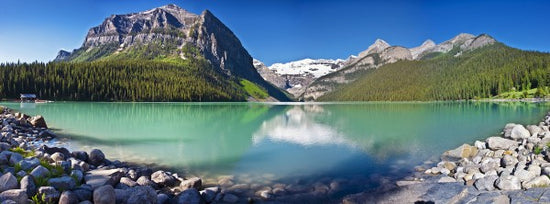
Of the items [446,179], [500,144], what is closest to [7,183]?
[446,179]

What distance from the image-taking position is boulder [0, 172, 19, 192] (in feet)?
31.0

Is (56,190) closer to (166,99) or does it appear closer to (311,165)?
(311,165)

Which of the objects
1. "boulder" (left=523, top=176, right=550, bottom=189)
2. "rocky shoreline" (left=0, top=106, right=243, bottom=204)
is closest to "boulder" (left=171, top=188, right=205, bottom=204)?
"rocky shoreline" (left=0, top=106, right=243, bottom=204)

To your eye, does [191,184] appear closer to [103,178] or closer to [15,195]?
[103,178]

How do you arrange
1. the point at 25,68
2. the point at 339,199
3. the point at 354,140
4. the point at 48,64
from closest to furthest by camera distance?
1. the point at 339,199
2. the point at 354,140
3. the point at 25,68
4. the point at 48,64

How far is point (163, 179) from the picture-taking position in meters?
16.3

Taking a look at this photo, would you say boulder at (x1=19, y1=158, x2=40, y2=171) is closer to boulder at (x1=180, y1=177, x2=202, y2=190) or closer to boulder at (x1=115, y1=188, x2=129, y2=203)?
boulder at (x1=115, y1=188, x2=129, y2=203)

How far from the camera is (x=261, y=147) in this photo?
3064cm

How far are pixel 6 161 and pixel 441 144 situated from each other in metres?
32.0

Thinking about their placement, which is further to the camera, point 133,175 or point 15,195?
point 133,175

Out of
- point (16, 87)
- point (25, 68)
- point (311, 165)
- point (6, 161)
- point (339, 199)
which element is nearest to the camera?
point (6, 161)

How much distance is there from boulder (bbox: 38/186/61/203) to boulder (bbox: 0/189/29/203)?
54 centimetres

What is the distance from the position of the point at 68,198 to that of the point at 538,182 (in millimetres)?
16519

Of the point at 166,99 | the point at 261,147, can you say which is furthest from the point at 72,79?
the point at 261,147
